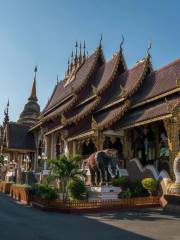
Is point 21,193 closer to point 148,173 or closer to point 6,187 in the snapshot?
point 6,187

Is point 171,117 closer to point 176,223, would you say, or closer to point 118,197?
point 118,197

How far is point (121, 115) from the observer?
16609 mm

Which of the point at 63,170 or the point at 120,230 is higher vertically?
the point at 63,170

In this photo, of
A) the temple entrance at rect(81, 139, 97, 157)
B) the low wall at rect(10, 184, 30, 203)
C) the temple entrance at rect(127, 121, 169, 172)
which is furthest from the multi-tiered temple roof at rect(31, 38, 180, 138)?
the low wall at rect(10, 184, 30, 203)

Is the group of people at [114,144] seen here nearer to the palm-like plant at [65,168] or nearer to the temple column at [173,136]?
the palm-like plant at [65,168]

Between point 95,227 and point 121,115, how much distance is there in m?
8.64

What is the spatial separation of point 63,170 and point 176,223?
5570 mm

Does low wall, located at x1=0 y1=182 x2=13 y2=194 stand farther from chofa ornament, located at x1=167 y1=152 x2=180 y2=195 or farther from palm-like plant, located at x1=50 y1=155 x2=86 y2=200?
chofa ornament, located at x1=167 y1=152 x2=180 y2=195

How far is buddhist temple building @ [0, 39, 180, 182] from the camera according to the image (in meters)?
14.6

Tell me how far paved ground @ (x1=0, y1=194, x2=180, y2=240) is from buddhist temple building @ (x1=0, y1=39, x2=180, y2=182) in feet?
12.2

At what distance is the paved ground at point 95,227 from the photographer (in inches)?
289

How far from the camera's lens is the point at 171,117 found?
1302 cm

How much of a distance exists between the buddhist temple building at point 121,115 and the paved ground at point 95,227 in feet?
12.2

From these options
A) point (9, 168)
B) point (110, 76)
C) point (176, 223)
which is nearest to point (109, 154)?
point (176, 223)
